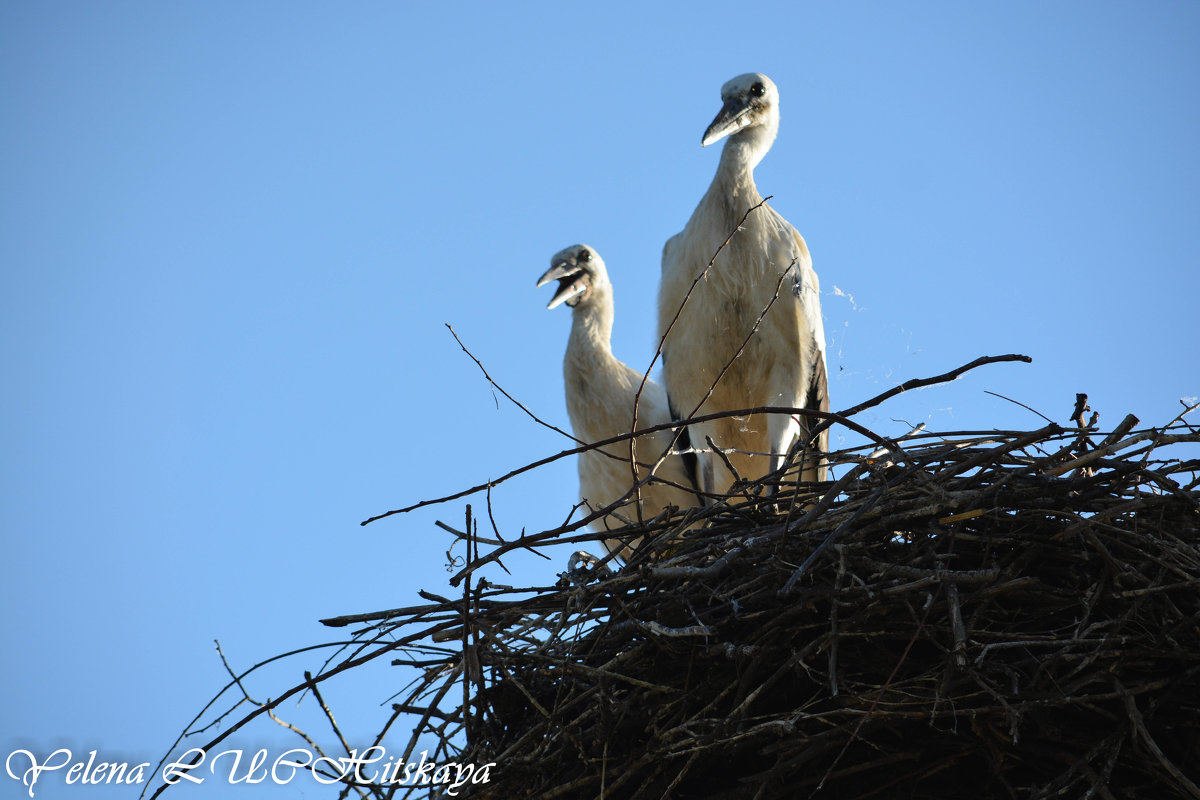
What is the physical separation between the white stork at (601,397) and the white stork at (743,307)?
0.52 meters

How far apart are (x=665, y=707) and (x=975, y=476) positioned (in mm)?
752

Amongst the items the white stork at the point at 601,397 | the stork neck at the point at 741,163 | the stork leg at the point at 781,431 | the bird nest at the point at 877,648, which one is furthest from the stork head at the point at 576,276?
the bird nest at the point at 877,648

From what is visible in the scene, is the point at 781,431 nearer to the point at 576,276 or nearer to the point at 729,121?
the point at 729,121

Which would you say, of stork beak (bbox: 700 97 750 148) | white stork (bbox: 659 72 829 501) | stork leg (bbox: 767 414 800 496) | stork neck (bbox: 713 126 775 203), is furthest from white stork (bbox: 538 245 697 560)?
stork beak (bbox: 700 97 750 148)

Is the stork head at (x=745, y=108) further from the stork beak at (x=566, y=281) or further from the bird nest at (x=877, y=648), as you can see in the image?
the bird nest at (x=877, y=648)

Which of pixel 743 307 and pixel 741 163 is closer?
pixel 743 307

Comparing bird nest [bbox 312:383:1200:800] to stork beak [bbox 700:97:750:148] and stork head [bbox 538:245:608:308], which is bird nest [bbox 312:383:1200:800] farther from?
stork head [bbox 538:245:608:308]

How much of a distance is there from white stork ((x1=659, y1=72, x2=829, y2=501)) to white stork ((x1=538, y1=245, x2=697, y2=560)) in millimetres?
520

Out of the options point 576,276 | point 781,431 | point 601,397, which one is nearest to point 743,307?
point 781,431

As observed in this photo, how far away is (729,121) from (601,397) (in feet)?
4.69

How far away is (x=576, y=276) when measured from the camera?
18.8 ft

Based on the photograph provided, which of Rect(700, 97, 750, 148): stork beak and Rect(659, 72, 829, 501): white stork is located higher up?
Rect(700, 97, 750, 148): stork beak

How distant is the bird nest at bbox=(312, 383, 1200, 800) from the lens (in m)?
1.92

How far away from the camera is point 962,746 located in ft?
6.56
